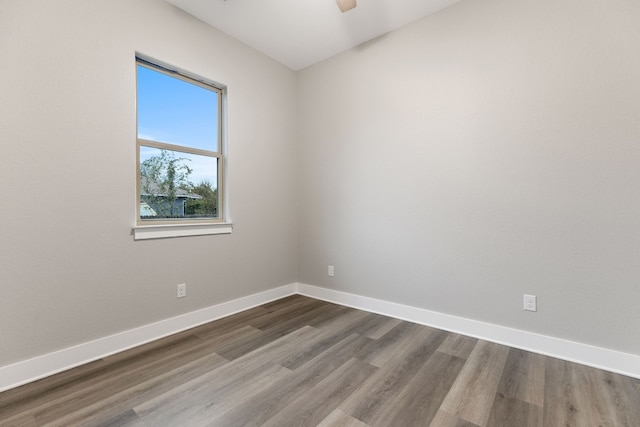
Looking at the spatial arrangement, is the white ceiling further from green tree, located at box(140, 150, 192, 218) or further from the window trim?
green tree, located at box(140, 150, 192, 218)

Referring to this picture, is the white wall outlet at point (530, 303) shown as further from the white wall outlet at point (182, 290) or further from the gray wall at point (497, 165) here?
the white wall outlet at point (182, 290)

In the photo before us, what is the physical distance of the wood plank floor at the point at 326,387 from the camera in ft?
4.77

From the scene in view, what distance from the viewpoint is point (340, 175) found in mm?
3242

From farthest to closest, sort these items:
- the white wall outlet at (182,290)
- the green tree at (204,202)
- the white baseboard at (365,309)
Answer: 1. the green tree at (204,202)
2. the white wall outlet at (182,290)
3. the white baseboard at (365,309)

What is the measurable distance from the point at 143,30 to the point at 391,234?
107 inches

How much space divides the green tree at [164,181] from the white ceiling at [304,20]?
4.31 feet

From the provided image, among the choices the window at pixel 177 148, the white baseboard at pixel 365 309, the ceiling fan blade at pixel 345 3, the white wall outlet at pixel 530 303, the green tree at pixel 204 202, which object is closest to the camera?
the white baseboard at pixel 365 309

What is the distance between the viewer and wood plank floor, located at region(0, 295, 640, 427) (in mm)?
1455

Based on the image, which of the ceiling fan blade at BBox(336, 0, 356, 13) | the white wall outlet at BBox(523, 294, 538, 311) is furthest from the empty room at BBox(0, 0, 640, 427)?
the ceiling fan blade at BBox(336, 0, 356, 13)

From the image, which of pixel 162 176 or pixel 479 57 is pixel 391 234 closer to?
pixel 479 57

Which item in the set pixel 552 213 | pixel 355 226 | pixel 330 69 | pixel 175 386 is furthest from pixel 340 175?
pixel 175 386

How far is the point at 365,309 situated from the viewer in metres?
3.04

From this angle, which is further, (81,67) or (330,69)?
(330,69)

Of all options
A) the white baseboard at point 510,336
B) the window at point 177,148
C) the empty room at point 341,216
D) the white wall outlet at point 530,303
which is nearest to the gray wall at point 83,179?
the empty room at point 341,216
